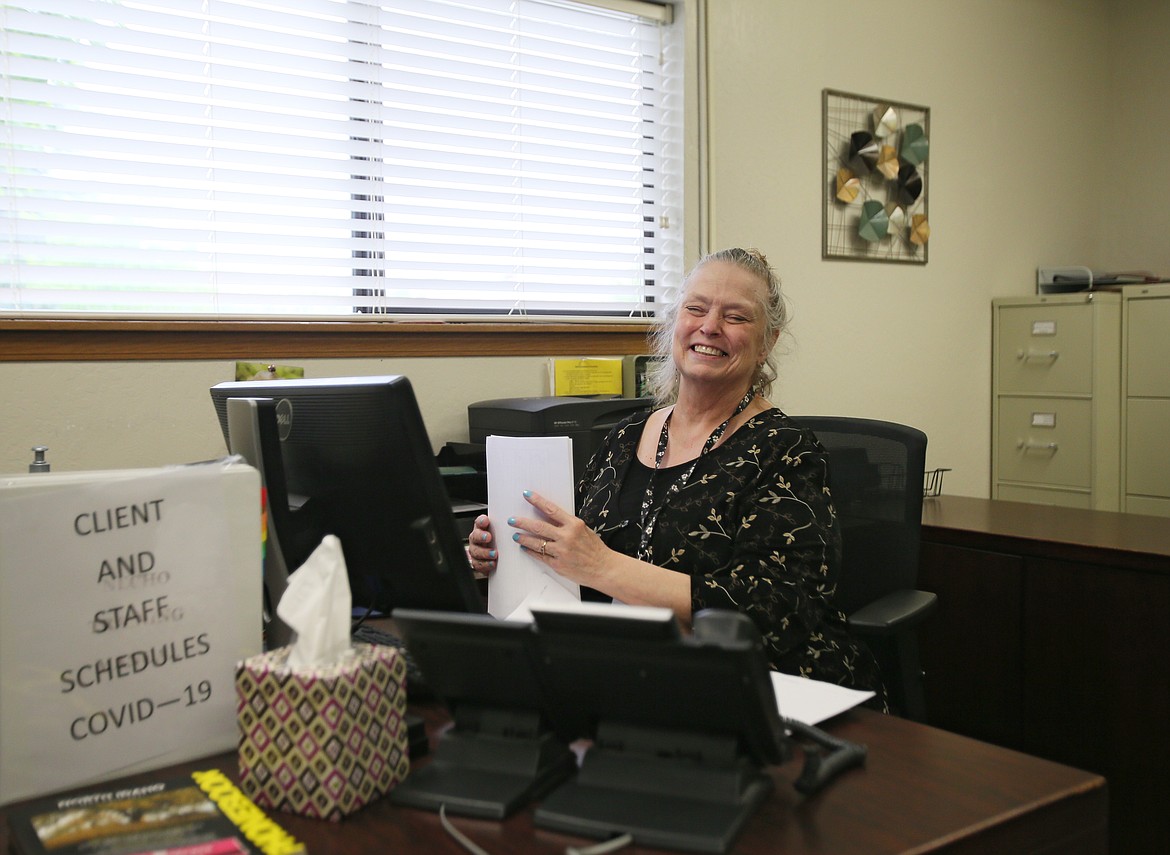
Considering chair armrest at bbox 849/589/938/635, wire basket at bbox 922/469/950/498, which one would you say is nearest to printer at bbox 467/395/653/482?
chair armrest at bbox 849/589/938/635

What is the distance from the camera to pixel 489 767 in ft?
2.91

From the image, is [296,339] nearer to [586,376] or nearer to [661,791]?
[586,376]

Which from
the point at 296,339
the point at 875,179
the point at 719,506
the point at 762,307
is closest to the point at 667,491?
the point at 719,506

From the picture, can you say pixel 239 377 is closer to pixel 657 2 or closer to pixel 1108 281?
pixel 657 2

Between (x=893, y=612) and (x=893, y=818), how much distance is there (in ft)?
3.19

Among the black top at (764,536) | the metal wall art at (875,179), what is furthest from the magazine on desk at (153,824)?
the metal wall art at (875,179)

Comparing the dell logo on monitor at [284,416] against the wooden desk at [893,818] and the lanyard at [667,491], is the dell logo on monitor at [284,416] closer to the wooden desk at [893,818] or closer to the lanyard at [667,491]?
the wooden desk at [893,818]

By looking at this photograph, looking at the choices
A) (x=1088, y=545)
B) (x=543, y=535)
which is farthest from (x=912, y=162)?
(x=543, y=535)

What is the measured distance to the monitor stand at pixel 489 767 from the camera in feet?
2.77

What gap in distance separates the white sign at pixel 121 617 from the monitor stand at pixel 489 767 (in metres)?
0.24

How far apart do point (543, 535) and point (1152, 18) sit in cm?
441

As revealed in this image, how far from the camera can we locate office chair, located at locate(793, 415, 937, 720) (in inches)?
70.6

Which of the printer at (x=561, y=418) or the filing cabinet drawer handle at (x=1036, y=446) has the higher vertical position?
the printer at (x=561, y=418)

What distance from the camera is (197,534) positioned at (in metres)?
0.98
